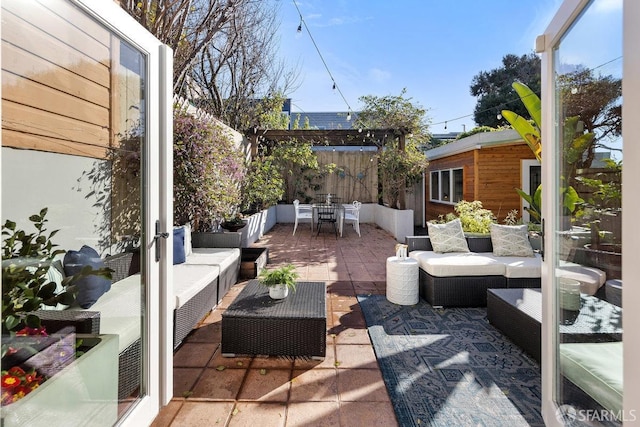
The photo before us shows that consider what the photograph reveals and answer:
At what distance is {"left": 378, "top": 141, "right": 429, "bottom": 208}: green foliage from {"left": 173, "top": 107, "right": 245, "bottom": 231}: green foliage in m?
4.78

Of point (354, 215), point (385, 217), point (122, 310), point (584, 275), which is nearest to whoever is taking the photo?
point (584, 275)

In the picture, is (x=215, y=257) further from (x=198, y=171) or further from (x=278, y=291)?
(x=278, y=291)

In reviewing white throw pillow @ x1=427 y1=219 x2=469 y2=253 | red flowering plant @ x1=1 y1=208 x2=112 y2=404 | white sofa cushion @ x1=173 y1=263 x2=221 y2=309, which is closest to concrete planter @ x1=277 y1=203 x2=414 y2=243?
white throw pillow @ x1=427 y1=219 x2=469 y2=253

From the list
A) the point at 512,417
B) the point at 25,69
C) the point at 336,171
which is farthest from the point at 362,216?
the point at 25,69

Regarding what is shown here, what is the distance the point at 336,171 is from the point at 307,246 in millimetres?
4424

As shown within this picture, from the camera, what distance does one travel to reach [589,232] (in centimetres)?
146

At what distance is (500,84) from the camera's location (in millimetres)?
17219

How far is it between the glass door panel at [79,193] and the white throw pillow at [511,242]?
A: 3961 millimetres

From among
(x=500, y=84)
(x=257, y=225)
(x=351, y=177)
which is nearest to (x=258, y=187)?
(x=257, y=225)

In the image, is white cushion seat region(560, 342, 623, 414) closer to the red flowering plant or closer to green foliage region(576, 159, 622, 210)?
green foliage region(576, 159, 622, 210)

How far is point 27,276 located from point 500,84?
66.3 ft

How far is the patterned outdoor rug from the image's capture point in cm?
190

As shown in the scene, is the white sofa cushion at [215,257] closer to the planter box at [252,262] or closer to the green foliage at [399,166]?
the planter box at [252,262]

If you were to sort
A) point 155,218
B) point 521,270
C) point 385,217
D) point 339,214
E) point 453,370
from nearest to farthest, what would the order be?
point 155,218
point 453,370
point 521,270
point 339,214
point 385,217
